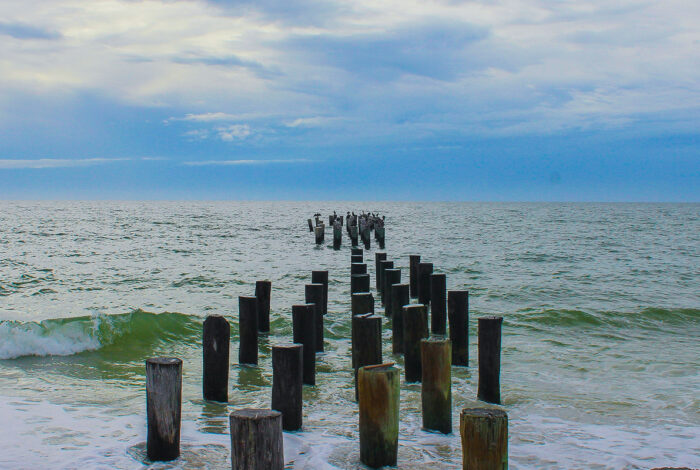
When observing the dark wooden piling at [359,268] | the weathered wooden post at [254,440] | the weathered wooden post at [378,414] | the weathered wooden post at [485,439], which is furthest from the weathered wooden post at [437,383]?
the dark wooden piling at [359,268]

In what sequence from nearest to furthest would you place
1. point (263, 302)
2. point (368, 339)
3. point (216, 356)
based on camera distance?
point (216, 356) < point (368, 339) < point (263, 302)

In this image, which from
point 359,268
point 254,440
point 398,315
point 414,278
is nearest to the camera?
point 254,440

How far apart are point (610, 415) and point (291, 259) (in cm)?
1889

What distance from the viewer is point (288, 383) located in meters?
5.45

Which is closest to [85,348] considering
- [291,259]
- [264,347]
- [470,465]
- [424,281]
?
[264,347]

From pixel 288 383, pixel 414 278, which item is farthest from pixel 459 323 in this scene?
pixel 414 278

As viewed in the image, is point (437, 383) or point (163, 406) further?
point (437, 383)

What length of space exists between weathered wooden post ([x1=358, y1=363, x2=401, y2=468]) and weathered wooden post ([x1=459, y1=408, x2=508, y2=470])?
805 mm

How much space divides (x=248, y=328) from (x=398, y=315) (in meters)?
2.19

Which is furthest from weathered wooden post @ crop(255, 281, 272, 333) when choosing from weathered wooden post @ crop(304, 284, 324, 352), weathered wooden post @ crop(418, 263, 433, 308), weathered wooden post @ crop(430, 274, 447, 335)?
weathered wooden post @ crop(418, 263, 433, 308)

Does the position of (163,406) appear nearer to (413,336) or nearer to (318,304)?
(413,336)

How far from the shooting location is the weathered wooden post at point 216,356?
6.34 meters

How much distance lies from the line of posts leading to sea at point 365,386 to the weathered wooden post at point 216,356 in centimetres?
1

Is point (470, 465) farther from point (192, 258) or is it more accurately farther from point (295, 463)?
point (192, 258)
